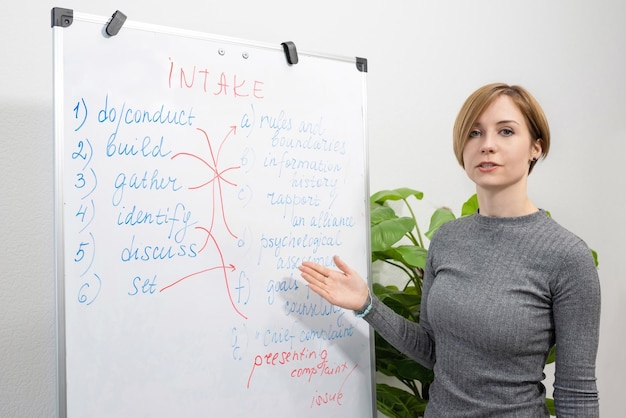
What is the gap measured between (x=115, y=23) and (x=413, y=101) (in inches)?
42.7

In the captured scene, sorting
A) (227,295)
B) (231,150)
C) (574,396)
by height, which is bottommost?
(574,396)

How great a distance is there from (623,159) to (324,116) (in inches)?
70.9

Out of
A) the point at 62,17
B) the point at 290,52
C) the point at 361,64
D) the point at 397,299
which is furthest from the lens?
the point at 397,299

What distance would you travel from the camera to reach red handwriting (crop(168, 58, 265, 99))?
107cm

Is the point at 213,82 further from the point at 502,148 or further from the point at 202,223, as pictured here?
the point at 502,148

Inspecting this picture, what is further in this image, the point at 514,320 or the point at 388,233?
the point at 388,233

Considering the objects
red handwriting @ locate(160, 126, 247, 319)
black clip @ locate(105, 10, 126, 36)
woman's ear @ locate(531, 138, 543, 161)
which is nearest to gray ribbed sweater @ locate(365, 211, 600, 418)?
woman's ear @ locate(531, 138, 543, 161)

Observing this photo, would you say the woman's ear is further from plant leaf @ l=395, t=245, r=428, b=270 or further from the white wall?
the white wall

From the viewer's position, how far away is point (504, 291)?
3.45ft

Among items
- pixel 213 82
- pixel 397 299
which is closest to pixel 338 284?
pixel 397 299

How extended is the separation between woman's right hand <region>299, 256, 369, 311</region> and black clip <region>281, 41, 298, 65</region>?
46 centimetres

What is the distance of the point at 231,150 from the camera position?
3.70ft

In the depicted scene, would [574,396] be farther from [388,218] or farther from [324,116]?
[324,116]

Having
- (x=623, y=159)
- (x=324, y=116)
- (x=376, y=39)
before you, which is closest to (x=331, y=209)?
(x=324, y=116)
